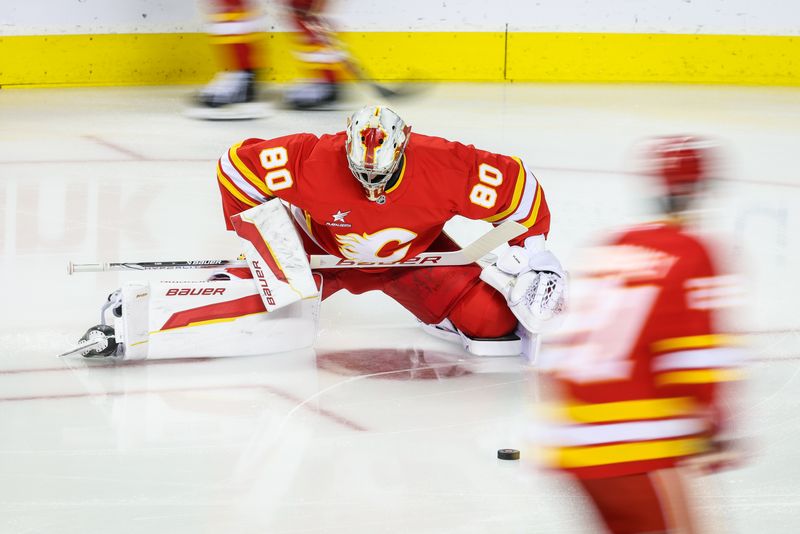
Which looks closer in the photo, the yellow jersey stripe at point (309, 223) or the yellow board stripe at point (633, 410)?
the yellow board stripe at point (633, 410)

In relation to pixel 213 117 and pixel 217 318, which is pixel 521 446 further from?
pixel 213 117

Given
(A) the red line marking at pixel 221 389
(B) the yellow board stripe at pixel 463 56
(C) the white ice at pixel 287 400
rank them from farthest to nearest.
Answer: (B) the yellow board stripe at pixel 463 56
(A) the red line marking at pixel 221 389
(C) the white ice at pixel 287 400

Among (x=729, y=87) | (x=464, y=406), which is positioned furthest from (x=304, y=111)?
(x=464, y=406)

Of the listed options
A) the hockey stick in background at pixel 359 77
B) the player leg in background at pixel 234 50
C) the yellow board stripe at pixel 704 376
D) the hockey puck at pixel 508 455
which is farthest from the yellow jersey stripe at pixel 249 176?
the hockey stick in background at pixel 359 77

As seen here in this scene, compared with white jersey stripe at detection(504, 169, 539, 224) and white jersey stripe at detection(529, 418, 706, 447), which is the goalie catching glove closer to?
white jersey stripe at detection(504, 169, 539, 224)

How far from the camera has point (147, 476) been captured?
8.54 feet

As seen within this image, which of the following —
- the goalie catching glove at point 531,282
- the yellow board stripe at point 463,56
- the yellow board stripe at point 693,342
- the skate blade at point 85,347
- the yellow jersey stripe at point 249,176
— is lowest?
the skate blade at point 85,347

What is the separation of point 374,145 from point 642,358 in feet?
4.89

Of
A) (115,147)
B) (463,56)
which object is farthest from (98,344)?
(463,56)

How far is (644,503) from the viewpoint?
1679 mm

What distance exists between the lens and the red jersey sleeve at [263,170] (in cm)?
327

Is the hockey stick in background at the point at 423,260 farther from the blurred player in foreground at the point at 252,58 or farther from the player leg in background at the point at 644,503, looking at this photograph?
the blurred player in foreground at the point at 252,58

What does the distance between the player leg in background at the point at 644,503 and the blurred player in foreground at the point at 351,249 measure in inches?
60.6

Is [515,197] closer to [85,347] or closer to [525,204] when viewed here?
[525,204]
